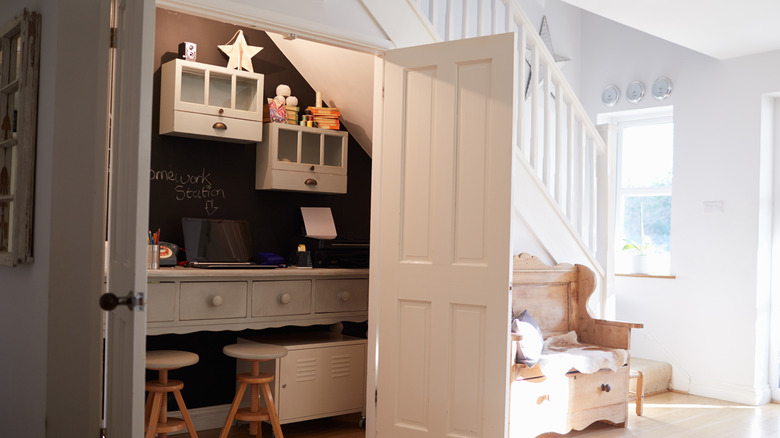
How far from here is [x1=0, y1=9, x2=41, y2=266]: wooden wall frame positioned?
9.29ft

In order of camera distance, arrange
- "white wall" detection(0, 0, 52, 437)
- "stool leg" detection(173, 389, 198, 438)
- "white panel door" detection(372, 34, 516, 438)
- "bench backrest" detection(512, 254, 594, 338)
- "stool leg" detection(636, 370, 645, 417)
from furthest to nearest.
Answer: "stool leg" detection(636, 370, 645, 417) → "bench backrest" detection(512, 254, 594, 338) → "stool leg" detection(173, 389, 198, 438) → "white panel door" detection(372, 34, 516, 438) → "white wall" detection(0, 0, 52, 437)

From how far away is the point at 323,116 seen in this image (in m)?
4.55

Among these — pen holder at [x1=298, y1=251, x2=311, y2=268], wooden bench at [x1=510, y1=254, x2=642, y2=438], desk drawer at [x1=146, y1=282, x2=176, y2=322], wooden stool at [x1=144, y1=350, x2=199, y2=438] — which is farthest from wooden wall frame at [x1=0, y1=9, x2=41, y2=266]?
wooden bench at [x1=510, y1=254, x2=642, y2=438]

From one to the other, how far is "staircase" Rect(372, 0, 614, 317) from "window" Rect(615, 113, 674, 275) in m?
1.19

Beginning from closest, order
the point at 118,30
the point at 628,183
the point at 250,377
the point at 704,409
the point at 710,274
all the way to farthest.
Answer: the point at 118,30
the point at 250,377
the point at 704,409
the point at 710,274
the point at 628,183

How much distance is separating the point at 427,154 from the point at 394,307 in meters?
0.82

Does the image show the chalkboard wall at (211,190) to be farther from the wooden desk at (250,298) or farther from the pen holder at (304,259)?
the wooden desk at (250,298)

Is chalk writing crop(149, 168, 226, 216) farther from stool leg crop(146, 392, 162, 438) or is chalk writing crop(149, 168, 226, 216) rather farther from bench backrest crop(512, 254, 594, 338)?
bench backrest crop(512, 254, 594, 338)

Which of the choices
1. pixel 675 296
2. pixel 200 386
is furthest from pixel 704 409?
pixel 200 386

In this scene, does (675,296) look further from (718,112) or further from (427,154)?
(427,154)

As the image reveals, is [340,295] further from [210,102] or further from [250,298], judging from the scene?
[210,102]

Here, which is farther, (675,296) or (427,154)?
(675,296)

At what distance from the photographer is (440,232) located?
3.58 meters

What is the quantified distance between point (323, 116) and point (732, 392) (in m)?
3.78
